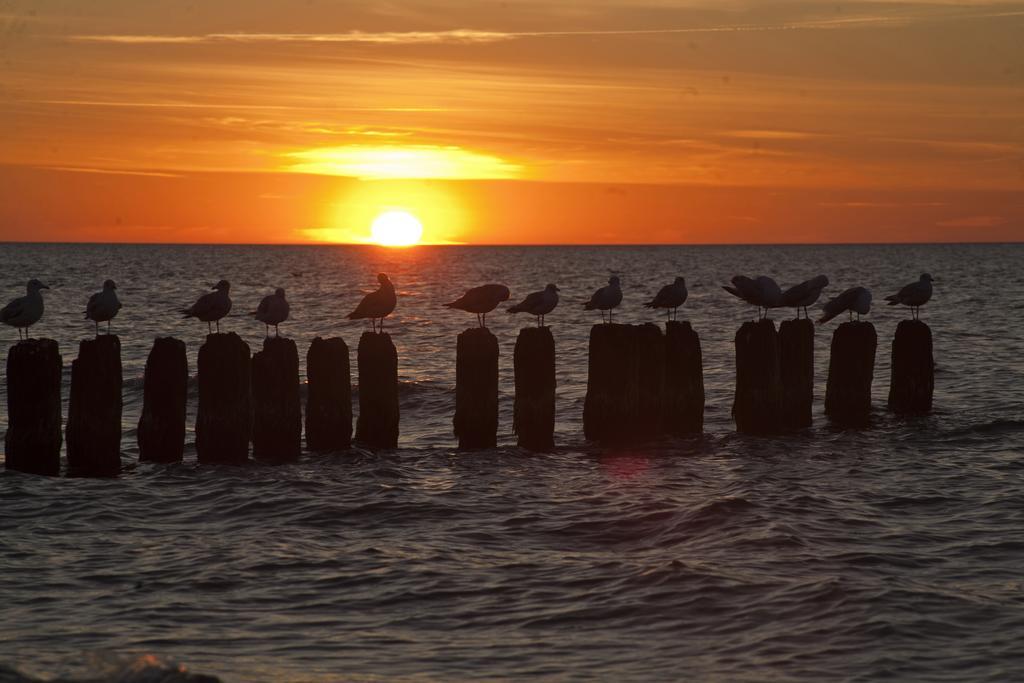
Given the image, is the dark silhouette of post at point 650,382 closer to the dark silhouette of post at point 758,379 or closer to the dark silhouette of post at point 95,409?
the dark silhouette of post at point 758,379

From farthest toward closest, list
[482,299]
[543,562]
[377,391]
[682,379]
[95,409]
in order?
[482,299]
[682,379]
[377,391]
[95,409]
[543,562]

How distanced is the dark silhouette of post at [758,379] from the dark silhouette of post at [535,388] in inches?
121

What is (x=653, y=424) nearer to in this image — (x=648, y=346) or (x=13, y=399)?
Result: (x=648, y=346)

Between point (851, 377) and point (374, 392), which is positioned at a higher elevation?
point (851, 377)

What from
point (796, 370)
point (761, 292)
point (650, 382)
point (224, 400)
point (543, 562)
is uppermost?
point (761, 292)

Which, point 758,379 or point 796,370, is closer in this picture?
point 758,379

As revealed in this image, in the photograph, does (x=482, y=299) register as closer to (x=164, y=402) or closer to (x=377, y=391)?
(x=377, y=391)

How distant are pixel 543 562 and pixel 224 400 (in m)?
6.00

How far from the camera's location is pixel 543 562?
1245 centimetres

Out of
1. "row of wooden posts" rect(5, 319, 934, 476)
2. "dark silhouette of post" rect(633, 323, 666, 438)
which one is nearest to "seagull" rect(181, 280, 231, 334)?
"row of wooden posts" rect(5, 319, 934, 476)

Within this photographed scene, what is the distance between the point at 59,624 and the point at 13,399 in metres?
6.14

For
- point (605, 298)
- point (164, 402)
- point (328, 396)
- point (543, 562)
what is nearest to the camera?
point (543, 562)

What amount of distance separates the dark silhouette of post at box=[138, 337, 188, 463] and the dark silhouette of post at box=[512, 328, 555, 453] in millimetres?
4671

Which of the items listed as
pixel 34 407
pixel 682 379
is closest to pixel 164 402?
pixel 34 407
